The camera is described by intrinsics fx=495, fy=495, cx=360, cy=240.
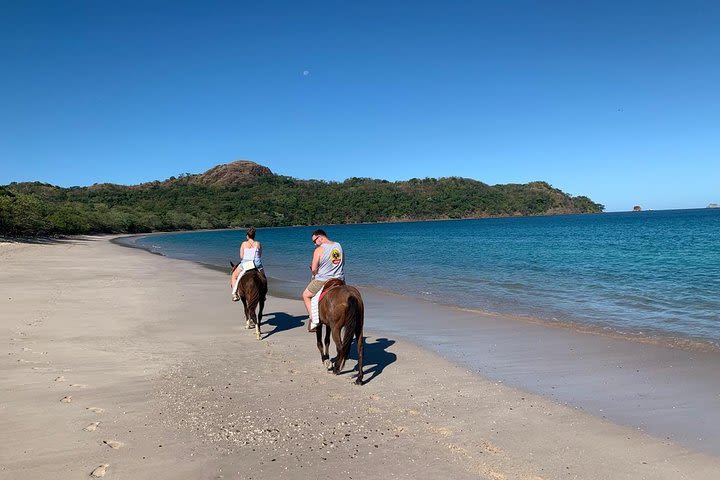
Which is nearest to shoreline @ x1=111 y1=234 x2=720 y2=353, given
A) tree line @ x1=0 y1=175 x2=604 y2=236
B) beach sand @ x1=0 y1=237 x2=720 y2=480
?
beach sand @ x1=0 y1=237 x2=720 y2=480

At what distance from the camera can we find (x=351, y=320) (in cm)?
713

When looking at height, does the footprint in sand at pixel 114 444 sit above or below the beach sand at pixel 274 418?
above

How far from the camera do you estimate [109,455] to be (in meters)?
4.36

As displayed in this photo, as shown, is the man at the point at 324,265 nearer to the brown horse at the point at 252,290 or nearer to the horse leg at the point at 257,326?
the horse leg at the point at 257,326

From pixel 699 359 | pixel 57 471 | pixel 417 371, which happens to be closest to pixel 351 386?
pixel 417 371

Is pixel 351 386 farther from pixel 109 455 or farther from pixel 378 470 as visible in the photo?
pixel 109 455

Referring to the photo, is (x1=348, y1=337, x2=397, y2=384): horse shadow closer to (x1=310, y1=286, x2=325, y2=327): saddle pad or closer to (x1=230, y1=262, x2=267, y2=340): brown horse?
(x1=310, y1=286, x2=325, y2=327): saddle pad

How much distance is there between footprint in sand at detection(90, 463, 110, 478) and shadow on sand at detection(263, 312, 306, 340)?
236 inches

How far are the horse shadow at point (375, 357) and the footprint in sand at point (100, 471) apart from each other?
3.58 meters

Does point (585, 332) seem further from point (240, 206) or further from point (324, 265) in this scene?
point (240, 206)

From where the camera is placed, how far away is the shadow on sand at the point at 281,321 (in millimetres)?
10891

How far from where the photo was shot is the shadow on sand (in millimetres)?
10891

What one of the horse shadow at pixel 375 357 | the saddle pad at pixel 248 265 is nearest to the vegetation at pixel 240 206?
the saddle pad at pixel 248 265

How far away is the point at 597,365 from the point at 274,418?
520 centimetres
